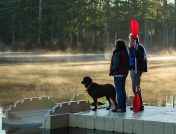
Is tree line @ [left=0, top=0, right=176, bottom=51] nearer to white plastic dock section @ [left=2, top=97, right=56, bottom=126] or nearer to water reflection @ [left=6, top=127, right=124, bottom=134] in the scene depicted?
white plastic dock section @ [left=2, top=97, right=56, bottom=126]

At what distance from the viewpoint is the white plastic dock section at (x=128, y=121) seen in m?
10.4

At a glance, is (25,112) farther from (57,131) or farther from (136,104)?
(136,104)

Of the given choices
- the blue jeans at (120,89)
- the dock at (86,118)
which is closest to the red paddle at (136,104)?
the dock at (86,118)

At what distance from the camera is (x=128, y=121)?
35.6 ft

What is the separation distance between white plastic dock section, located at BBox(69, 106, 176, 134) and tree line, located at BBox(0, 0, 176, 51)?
60.4m

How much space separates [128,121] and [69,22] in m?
73.0

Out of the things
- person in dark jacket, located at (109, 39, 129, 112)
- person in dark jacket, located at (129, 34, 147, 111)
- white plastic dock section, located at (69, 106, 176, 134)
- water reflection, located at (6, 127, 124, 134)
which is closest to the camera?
white plastic dock section, located at (69, 106, 176, 134)

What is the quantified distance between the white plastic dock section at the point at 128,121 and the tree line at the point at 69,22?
60.4m

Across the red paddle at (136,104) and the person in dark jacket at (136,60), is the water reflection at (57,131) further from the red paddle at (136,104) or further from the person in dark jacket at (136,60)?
the person in dark jacket at (136,60)

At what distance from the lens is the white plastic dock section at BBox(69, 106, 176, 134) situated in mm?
10398

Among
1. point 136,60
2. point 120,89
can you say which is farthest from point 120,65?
point 120,89

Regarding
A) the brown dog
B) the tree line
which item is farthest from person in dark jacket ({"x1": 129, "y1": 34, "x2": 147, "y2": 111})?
the tree line

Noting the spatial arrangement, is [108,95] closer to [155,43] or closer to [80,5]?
[80,5]

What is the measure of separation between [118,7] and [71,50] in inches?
1015
